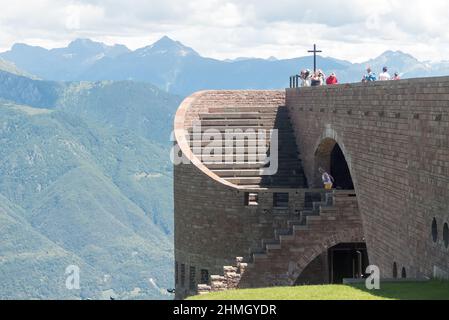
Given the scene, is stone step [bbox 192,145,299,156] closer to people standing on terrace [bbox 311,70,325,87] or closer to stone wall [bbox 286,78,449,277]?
people standing on terrace [bbox 311,70,325,87]

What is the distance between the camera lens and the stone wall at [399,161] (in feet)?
87.6

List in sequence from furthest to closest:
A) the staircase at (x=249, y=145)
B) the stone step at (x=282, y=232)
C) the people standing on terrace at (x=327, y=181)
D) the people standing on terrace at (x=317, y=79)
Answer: the people standing on terrace at (x=317, y=79) → the staircase at (x=249, y=145) → the people standing on terrace at (x=327, y=181) → the stone step at (x=282, y=232)

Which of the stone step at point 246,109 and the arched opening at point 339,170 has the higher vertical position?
the stone step at point 246,109

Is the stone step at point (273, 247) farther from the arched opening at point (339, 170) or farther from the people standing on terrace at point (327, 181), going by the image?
the arched opening at point (339, 170)

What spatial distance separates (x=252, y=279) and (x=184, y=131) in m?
12.2

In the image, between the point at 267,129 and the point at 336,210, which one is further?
the point at 267,129

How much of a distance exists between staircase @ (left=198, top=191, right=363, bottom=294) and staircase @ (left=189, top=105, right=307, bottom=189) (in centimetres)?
764

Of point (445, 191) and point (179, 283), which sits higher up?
point (445, 191)

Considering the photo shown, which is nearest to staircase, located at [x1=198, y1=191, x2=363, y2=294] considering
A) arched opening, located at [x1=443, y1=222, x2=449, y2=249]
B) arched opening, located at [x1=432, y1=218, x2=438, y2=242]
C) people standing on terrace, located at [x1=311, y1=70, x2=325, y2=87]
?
people standing on terrace, located at [x1=311, y1=70, x2=325, y2=87]

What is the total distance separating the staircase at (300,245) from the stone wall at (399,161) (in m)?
2.25

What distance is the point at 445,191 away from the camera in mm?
26078

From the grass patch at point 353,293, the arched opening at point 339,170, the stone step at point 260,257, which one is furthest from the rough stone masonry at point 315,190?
the grass patch at point 353,293

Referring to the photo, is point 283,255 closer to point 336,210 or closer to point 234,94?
point 336,210
